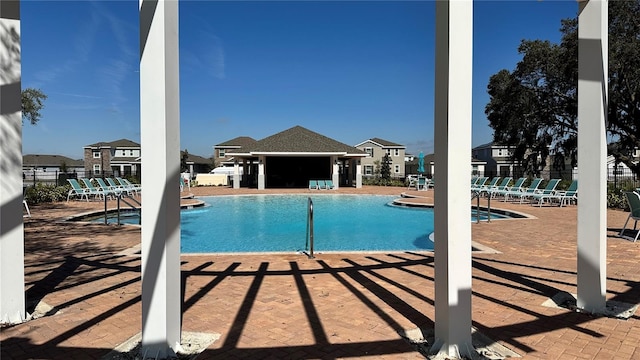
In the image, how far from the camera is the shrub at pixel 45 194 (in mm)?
15984

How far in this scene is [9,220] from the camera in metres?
3.48

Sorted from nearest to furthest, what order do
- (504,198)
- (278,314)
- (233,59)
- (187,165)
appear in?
(278,314), (504,198), (233,59), (187,165)

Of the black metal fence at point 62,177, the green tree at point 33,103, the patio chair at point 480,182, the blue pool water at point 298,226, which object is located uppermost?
the green tree at point 33,103

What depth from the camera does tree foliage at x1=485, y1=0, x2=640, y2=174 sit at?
20.3m

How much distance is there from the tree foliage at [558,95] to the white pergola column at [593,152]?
847 inches

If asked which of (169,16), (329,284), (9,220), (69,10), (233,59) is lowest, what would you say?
(329,284)

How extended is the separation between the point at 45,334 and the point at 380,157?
53.7 meters

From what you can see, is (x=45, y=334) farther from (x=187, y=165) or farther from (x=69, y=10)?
(x=187, y=165)

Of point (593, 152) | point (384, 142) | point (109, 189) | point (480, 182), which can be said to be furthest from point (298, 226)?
point (384, 142)

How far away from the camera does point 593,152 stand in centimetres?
360

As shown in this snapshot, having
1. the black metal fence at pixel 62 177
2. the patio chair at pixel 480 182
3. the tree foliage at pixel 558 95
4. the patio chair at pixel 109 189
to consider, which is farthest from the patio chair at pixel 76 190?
the tree foliage at pixel 558 95

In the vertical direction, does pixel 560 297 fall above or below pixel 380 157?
below

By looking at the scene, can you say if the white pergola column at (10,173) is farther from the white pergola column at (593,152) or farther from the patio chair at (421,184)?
the patio chair at (421,184)

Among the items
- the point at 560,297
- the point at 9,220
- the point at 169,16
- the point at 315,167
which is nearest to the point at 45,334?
the point at 9,220
